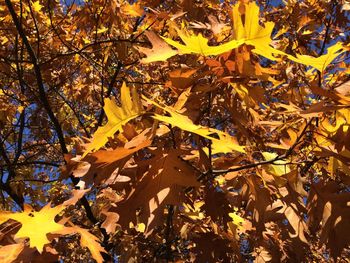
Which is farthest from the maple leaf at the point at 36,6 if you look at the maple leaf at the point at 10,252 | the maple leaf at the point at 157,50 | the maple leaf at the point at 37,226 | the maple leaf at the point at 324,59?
the maple leaf at the point at 324,59

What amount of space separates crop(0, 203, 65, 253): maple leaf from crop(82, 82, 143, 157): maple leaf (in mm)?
266

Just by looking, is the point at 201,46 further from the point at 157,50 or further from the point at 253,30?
the point at 157,50

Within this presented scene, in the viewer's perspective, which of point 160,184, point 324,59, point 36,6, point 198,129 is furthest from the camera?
point 36,6

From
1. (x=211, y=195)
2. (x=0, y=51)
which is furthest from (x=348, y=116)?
(x=0, y=51)

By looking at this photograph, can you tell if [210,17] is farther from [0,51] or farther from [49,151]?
[49,151]

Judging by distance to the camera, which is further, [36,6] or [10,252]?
[36,6]

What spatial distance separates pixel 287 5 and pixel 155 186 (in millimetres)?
3036

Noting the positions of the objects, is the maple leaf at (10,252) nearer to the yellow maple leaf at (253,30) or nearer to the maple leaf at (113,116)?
the maple leaf at (113,116)

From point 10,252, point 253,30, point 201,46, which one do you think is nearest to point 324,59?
point 253,30

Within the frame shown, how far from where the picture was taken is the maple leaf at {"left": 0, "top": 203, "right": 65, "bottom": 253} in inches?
49.8

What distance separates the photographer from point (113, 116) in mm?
1333

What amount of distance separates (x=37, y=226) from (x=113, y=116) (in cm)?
44

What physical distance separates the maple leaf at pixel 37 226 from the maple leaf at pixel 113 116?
0.87ft

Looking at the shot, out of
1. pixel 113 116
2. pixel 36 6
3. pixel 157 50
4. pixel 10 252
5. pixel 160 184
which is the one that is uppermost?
pixel 36 6
